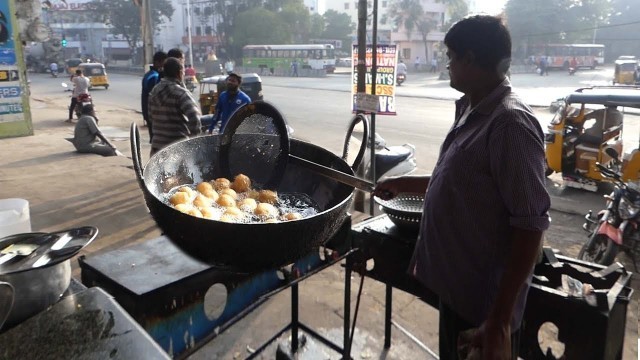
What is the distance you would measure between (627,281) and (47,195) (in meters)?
6.79

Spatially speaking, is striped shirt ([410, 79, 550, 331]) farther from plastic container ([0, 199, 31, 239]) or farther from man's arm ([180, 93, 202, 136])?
man's arm ([180, 93, 202, 136])

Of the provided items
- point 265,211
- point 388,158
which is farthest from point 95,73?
point 265,211

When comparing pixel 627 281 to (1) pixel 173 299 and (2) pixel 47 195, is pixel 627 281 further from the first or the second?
(2) pixel 47 195

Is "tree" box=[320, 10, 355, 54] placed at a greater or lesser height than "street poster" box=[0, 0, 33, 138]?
greater

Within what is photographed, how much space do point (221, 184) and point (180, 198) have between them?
32 centimetres

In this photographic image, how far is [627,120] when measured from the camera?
14219mm

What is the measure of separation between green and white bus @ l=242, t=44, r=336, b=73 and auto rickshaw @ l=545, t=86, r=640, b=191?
29.1 meters

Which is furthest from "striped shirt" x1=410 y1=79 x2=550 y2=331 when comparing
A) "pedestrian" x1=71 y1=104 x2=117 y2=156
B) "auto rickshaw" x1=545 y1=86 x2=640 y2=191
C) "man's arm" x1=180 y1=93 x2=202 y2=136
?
"pedestrian" x1=71 y1=104 x2=117 y2=156

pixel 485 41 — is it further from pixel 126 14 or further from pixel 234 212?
pixel 126 14

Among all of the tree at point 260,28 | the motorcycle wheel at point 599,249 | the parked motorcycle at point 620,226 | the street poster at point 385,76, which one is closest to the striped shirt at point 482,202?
the motorcycle wheel at point 599,249

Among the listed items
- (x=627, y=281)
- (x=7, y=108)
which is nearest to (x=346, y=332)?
(x=627, y=281)

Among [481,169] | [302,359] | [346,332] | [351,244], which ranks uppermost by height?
[481,169]

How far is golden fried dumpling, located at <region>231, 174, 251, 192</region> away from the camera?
85.2 inches

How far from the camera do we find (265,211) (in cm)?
189
